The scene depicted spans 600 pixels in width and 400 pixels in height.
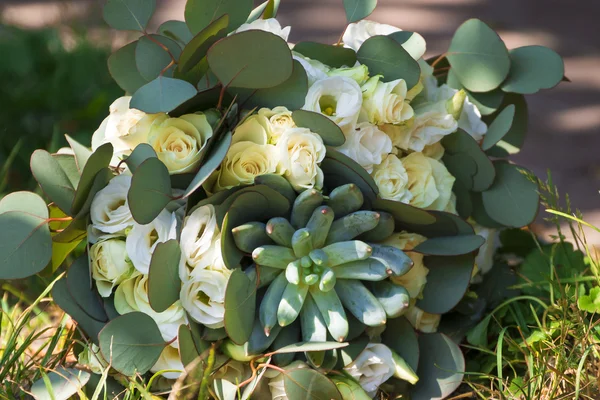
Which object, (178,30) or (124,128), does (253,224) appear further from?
(178,30)

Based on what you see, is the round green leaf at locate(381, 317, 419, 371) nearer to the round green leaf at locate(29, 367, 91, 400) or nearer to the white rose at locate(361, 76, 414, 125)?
the white rose at locate(361, 76, 414, 125)

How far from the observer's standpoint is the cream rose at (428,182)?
0.97 meters

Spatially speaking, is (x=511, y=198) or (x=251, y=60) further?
(x=511, y=198)

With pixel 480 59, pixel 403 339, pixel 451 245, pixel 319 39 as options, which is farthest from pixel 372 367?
pixel 319 39

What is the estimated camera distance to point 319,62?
100 centimetres

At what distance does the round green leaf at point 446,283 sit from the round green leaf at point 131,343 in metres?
0.36

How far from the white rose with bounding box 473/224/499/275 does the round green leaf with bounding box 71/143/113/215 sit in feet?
1.78

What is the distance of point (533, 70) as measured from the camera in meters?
1.11

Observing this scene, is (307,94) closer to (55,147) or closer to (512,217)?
(512,217)

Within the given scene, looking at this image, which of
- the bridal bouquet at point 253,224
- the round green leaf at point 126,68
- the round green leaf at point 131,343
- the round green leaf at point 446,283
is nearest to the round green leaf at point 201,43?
the bridal bouquet at point 253,224

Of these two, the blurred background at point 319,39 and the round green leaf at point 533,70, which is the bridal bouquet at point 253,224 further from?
the blurred background at point 319,39

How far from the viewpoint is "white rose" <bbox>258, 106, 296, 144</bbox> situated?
90 centimetres

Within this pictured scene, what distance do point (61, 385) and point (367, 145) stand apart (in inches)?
19.0

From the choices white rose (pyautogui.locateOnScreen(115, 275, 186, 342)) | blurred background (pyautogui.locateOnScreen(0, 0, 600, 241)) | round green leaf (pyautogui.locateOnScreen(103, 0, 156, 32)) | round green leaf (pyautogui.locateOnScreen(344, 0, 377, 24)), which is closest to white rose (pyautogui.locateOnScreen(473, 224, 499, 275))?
round green leaf (pyautogui.locateOnScreen(344, 0, 377, 24))
